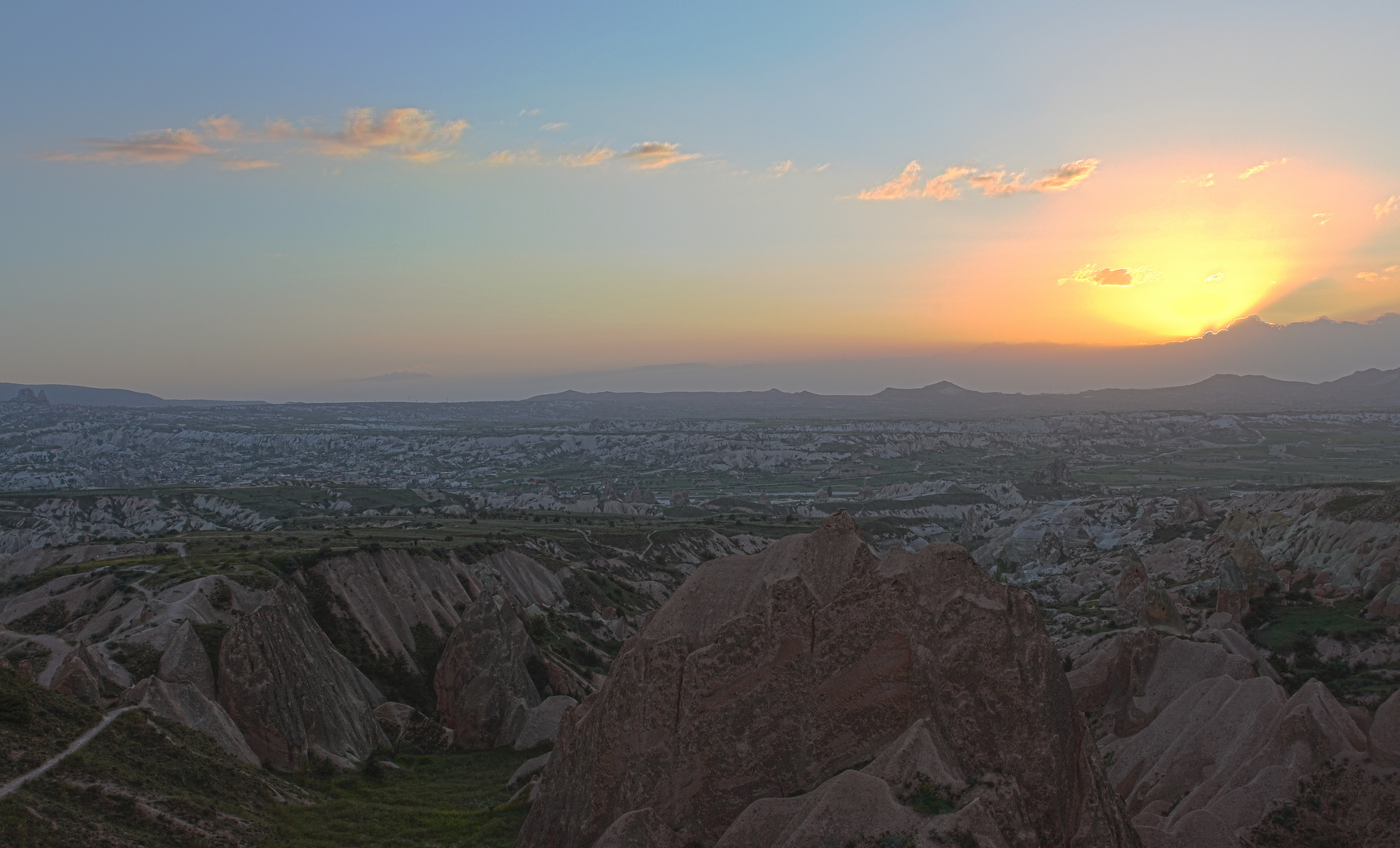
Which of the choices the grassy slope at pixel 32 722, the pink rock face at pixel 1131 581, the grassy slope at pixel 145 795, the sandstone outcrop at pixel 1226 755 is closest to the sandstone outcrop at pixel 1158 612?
the pink rock face at pixel 1131 581

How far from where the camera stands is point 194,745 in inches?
1028

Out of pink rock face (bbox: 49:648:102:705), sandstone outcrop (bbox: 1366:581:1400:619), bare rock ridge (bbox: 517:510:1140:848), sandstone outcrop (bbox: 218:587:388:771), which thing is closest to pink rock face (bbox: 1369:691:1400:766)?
bare rock ridge (bbox: 517:510:1140:848)

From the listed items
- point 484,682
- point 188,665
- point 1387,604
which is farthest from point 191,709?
point 1387,604

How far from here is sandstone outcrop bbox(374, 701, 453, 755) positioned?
130 feet

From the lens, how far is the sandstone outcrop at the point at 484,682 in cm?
4169

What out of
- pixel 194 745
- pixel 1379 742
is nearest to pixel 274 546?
pixel 194 745

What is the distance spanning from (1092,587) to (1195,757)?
59.0 m

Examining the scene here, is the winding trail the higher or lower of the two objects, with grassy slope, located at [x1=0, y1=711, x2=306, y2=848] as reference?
higher

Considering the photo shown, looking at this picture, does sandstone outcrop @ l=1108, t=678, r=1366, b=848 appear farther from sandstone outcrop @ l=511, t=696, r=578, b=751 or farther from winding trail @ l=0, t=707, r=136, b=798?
winding trail @ l=0, t=707, r=136, b=798

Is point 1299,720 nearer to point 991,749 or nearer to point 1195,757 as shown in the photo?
point 1195,757

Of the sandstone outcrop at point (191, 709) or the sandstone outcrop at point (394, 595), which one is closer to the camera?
the sandstone outcrop at point (191, 709)

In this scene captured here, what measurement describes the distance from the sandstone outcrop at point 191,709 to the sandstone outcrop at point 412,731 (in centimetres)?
964

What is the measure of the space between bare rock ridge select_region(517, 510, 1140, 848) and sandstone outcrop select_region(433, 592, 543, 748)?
21.6m

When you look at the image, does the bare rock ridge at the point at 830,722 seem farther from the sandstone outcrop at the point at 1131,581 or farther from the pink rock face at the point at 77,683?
the sandstone outcrop at the point at 1131,581
